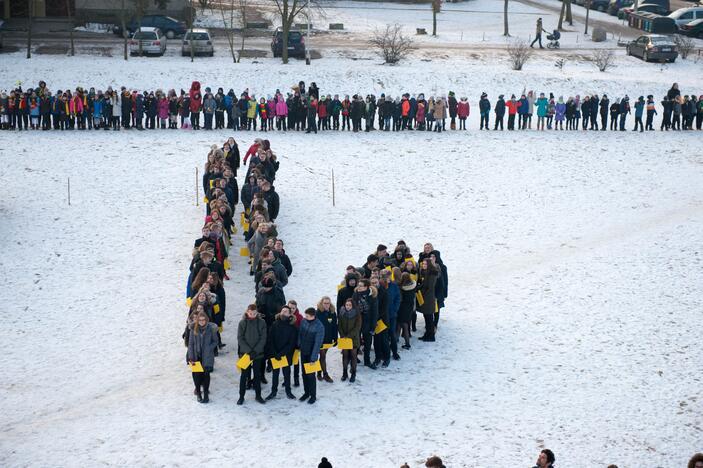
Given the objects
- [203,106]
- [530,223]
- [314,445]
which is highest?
[203,106]

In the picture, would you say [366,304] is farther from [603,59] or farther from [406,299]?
[603,59]

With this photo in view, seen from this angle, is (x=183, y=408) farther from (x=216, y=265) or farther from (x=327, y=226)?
(x=327, y=226)

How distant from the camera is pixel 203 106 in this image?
A: 31344 millimetres

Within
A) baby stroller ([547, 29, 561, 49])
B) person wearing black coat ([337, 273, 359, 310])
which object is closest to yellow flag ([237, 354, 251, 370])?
person wearing black coat ([337, 273, 359, 310])

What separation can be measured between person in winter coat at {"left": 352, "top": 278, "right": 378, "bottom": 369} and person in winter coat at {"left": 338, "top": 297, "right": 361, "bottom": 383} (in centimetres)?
12

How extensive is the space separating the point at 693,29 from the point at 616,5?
8.52 m

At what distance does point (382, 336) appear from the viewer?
15828 millimetres

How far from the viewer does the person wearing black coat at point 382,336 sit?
15.8m

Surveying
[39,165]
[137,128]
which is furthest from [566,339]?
[137,128]

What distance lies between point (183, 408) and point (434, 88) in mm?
27337

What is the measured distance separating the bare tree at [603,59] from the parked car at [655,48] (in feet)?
4.08

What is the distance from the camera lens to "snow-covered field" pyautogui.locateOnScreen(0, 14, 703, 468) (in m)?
13.7

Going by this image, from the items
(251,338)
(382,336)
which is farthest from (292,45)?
(251,338)

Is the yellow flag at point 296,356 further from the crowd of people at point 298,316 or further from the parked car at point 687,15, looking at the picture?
the parked car at point 687,15
